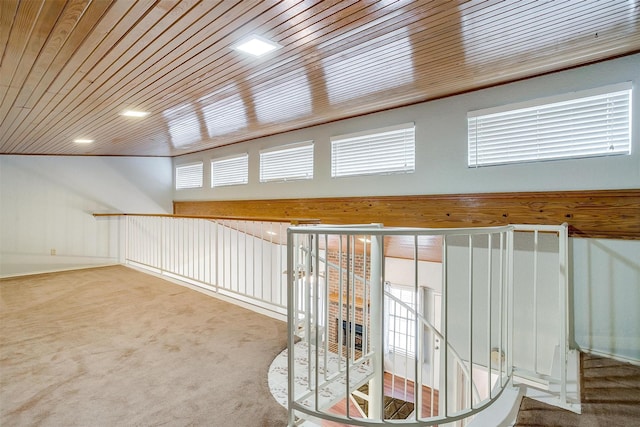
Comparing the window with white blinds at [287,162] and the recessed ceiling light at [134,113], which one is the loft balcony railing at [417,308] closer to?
the window with white blinds at [287,162]

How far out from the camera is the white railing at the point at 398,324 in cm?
158

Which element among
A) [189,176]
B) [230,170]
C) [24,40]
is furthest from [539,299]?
[189,176]

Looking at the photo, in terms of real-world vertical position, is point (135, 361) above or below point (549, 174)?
below

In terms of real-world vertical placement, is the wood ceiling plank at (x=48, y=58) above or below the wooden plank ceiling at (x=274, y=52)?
below

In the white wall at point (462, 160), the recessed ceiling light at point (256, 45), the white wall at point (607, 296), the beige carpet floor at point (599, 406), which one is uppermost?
the recessed ceiling light at point (256, 45)

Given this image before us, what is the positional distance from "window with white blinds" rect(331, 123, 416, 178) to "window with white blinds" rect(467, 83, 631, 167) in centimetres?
76

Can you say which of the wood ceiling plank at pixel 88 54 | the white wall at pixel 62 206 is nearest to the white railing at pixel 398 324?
the wood ceiling plank at pixel 88 54

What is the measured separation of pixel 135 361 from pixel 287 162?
3806 millimetres

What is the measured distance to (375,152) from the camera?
454 centimetres

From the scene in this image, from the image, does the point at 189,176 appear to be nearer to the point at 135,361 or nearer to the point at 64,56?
the point at 64,56

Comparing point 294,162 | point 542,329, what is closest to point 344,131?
point 294,162

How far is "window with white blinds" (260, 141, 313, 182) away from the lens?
17.6 ft

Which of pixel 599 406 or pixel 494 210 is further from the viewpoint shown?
pixel 494 210

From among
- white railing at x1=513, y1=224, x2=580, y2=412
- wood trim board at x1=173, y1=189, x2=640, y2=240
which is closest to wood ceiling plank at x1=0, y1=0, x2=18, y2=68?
wood trim board at x1=173, y1=189, x2=640, y2=240
